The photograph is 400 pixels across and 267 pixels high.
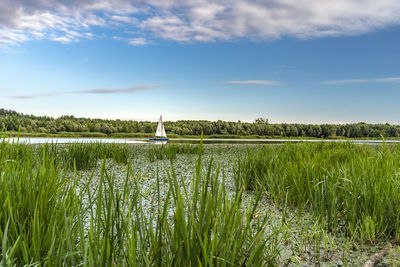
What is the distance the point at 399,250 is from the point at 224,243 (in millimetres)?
1555

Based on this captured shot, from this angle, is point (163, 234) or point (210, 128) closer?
point (163, 234)

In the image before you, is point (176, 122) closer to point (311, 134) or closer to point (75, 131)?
point (75, 131)

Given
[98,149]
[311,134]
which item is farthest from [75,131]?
[311,134]

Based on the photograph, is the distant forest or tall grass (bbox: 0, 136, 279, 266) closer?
tall grass (bbox: 0, 136, 279, 266)

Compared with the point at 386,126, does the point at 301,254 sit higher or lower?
lower

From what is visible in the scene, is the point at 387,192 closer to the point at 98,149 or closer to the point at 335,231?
the point at 335,231

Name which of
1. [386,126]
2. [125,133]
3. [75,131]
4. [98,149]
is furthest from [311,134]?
[98,149]

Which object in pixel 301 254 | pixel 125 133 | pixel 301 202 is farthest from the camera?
pixel 125 133

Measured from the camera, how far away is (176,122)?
2875cm

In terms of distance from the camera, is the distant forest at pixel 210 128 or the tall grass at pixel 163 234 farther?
the distant forest at pixel 210 128

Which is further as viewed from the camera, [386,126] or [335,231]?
[386,126]

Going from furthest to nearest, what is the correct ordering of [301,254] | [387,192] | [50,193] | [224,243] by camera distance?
[387,192] < [301,254] < [50,193] < [224,243]

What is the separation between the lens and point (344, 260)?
1.80 meters

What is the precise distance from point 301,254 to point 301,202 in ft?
3.41
